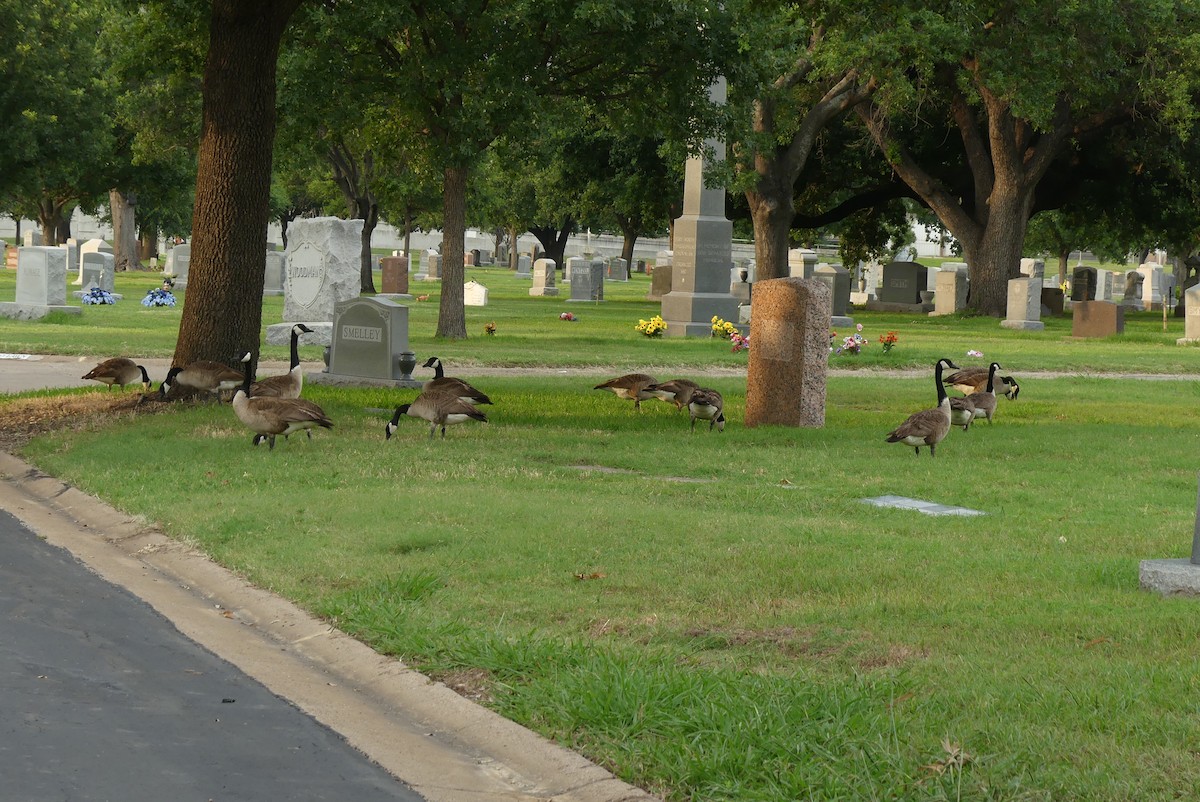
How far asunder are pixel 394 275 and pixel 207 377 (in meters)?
38.4

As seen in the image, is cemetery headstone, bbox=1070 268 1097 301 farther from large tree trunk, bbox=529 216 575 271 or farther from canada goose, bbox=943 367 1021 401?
large tree trunk, bbox=529 216 575 271

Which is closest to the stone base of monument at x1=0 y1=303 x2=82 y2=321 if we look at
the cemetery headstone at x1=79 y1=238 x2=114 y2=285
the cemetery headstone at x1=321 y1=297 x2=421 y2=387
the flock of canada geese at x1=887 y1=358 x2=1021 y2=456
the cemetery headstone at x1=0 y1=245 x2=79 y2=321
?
the cemetery headstone at x1=0 y1=245 x2=79 y2=321

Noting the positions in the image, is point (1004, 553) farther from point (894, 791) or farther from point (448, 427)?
point (448, 427)

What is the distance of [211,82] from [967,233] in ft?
113

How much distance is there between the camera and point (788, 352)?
55.0ft

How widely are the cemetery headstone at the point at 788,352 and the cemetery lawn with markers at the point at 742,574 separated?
1.76 feet

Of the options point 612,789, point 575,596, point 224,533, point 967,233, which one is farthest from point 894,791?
point 967,233

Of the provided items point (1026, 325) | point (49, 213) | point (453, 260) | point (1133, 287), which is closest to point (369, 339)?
point (453, 260)

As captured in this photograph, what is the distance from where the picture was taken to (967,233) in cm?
4791

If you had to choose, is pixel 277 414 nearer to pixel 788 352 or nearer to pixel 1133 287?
pixel 788 352

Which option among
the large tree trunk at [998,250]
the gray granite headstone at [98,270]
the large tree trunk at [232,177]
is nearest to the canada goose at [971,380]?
the large tree trunk at [232,177]

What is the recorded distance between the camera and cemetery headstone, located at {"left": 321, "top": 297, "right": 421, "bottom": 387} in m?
20.7

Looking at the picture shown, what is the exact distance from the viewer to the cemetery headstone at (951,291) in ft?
172

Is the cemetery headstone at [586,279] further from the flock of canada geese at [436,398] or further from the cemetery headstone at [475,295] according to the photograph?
the flock of canada geese at [436,398]
